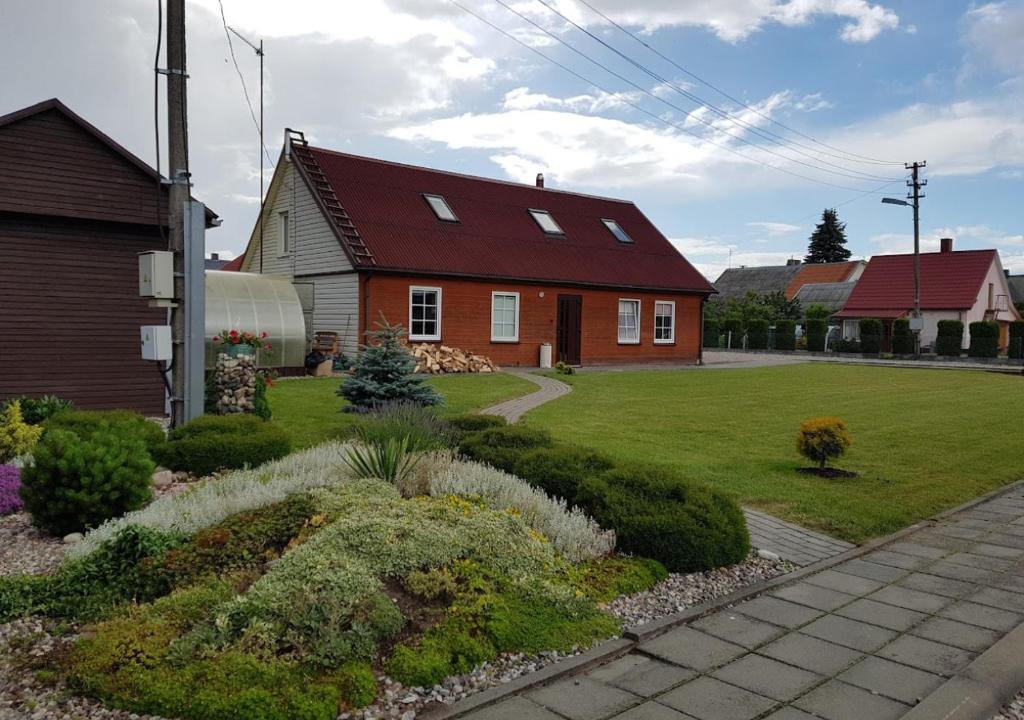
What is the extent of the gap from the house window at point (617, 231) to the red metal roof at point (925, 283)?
2483 cm

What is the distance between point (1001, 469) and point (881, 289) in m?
41.8

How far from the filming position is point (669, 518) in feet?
17.3

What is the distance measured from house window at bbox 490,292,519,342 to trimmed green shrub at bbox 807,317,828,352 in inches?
1022

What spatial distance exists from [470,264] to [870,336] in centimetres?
2865

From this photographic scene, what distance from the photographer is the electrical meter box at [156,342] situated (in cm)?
789

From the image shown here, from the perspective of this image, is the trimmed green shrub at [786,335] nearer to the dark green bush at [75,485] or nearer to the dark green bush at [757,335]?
the dark green bush at [757,335]

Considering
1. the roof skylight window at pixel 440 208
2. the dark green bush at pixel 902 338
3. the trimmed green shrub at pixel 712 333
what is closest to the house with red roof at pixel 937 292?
the dark green bush at pixel 902 338

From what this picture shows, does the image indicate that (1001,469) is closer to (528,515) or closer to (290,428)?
(528,515)

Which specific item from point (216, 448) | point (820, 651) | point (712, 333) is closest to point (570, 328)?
point (216, 448)

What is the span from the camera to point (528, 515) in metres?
5.41

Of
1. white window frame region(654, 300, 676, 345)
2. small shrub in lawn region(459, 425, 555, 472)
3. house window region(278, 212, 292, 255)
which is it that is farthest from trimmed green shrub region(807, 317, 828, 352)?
small shrub in lawn region(459, 425, 555, 472)

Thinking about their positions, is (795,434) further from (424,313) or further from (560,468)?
(424,313)

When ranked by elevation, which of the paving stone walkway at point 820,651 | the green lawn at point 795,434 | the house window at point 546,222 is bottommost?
the paving stone walkway at point 820,651

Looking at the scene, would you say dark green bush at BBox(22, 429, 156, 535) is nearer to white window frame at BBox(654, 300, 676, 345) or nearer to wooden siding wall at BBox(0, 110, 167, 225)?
wooden siding wall at BBox(0, 110, 167, 225)
